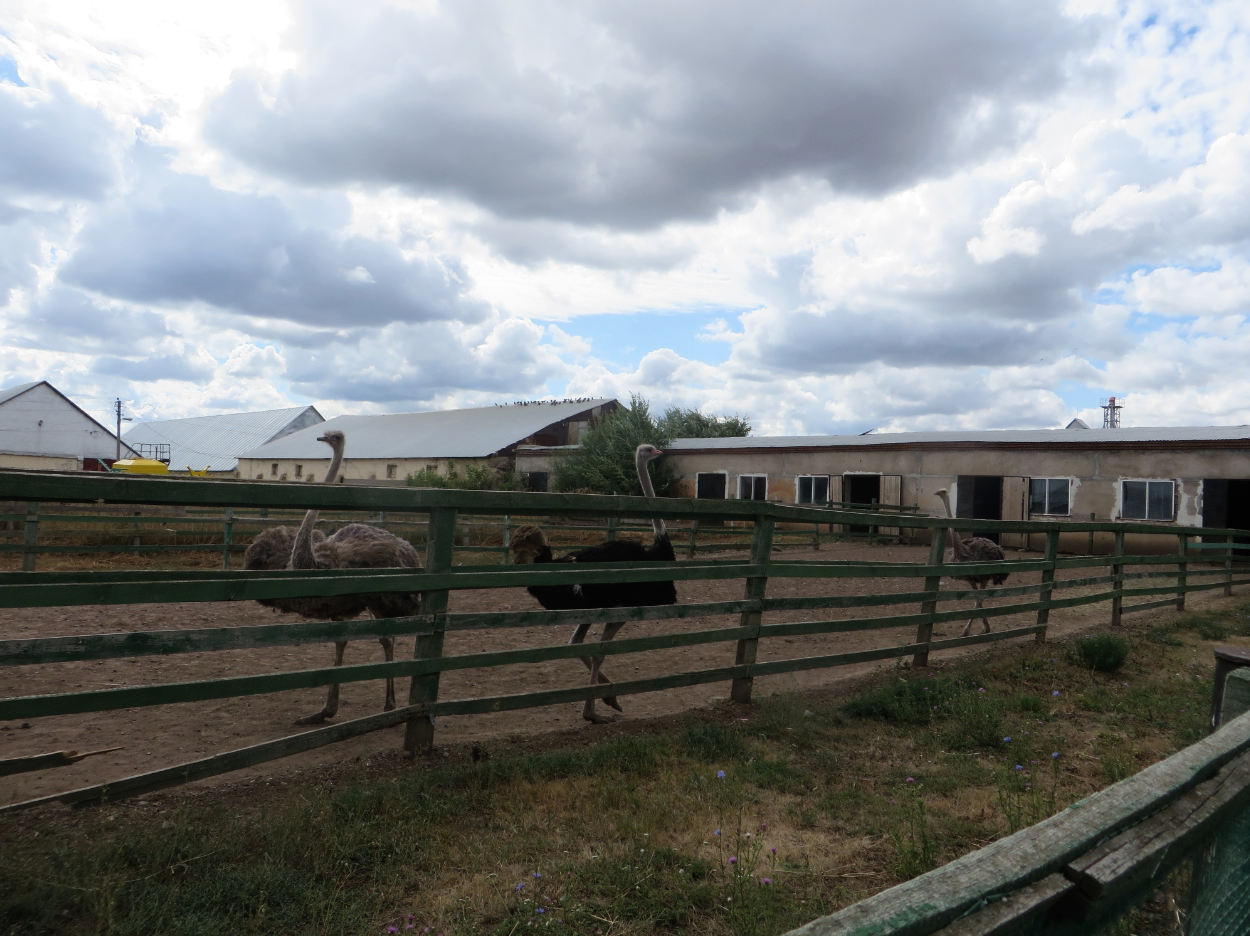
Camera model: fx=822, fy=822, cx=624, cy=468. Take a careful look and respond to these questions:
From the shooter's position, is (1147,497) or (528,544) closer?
(528,544)

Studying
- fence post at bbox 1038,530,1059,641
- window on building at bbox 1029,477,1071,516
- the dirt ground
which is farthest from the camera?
window on building at bbox 1029,477,1071,516

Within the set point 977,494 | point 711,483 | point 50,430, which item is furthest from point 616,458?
point 50,430

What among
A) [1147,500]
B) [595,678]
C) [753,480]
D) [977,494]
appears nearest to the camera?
[595,678]

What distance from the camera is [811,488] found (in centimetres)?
2452

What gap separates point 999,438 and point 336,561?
21.8 metres

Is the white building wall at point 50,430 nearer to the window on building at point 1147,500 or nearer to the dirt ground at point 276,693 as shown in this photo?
the dirt ground at point 276,693

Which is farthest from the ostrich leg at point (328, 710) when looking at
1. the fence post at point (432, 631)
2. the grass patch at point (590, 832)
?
the grass patch at point (590, 832)

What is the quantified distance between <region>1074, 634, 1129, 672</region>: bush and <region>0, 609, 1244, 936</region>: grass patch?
1.81 metres

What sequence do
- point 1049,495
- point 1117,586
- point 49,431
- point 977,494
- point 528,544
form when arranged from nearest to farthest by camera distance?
point 528,544, point 1117,586, point 1049,495, point 977,494, point 49,431

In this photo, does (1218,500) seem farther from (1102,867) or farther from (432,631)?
(1102,867)

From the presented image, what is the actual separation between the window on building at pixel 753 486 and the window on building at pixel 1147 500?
369 inches

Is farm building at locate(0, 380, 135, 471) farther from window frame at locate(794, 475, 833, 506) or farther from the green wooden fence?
the green wooden fence

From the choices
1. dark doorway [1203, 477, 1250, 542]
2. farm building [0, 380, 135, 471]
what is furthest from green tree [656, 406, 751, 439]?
farm building [0, 380, 135, 471]

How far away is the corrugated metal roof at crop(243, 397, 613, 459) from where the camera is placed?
115 ft
